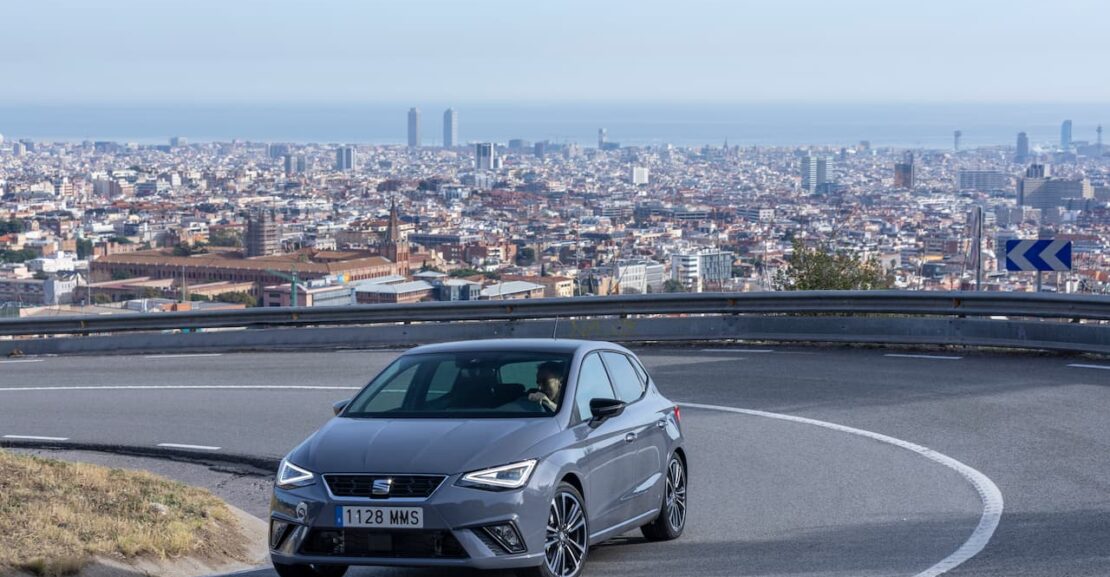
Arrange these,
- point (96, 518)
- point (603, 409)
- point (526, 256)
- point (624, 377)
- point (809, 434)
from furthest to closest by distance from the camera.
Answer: point (526, 256)
point (809, 434)
point (624, 377)
point (96, 518)
point (603, 409)

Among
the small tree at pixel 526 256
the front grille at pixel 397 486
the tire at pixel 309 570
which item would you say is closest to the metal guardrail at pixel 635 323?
the tire at pixel 309 570

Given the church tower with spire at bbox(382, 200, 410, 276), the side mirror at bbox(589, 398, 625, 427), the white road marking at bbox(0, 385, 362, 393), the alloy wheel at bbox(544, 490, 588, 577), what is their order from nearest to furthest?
the alloy wheel at bbox(544, 490, 588, 577) → the side mirror at bbox(589, 398, 625, 427) → the white road marking at bbox(0, 385, 362, 393) → the church tower with spire at bbox(382, 200, 410, 276)

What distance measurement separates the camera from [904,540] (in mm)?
9148

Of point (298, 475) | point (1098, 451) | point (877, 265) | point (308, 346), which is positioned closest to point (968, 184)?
point (877, 265)

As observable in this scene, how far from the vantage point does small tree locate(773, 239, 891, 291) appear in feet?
95.3

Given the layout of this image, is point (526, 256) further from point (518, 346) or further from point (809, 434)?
point (518, 346)

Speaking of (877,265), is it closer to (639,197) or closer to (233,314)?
(233,314)

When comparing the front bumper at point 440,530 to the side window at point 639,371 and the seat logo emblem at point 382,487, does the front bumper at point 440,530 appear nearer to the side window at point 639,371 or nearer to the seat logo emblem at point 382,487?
the seat logo emblem at point 382,487


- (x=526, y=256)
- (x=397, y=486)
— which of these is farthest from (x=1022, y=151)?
(x=397, y=486)

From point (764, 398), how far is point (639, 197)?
255 feet

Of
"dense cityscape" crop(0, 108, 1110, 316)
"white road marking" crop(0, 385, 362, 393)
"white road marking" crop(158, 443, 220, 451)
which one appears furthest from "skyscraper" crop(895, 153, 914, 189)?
"white road marking" crop(158, 443, 220, 451)

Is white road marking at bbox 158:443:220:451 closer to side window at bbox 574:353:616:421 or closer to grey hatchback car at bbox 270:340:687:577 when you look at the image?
grey hatchback car at bbox 270:340:687:577

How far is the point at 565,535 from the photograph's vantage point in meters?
7.75

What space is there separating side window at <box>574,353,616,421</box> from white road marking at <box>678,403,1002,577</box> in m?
2.04
